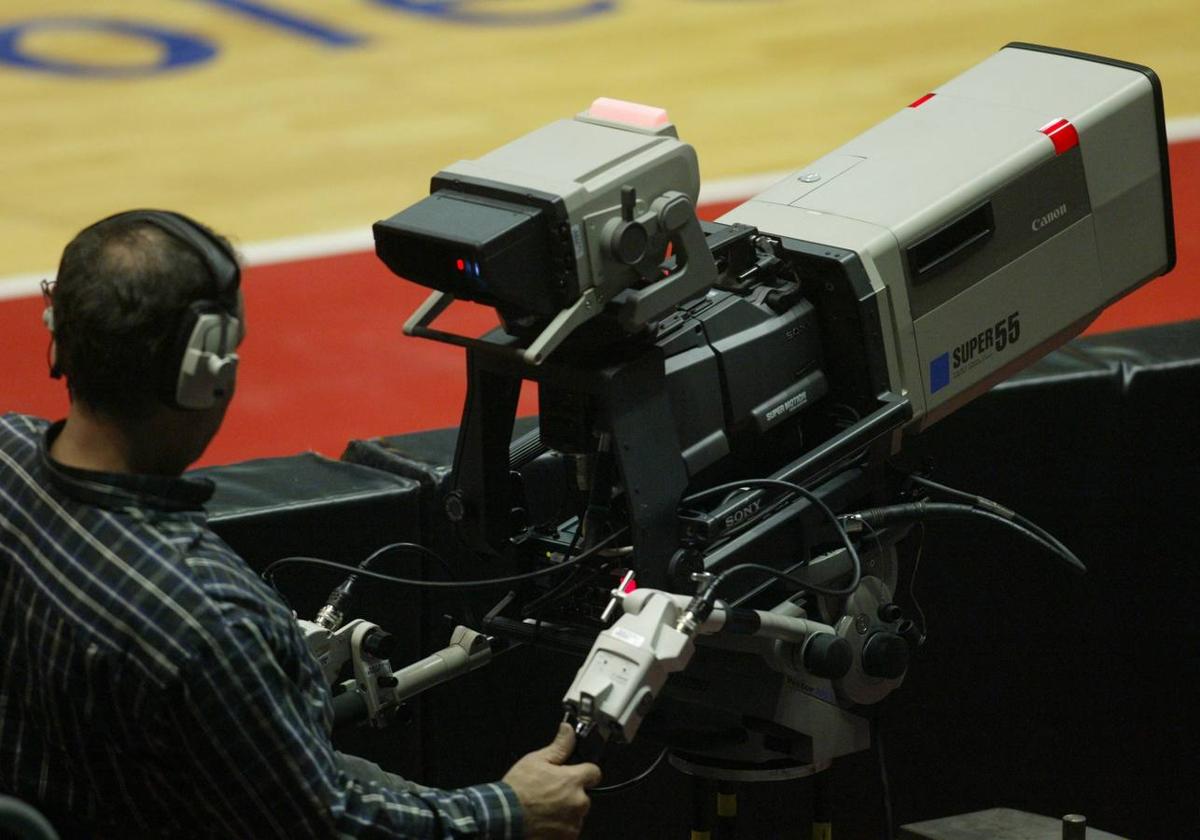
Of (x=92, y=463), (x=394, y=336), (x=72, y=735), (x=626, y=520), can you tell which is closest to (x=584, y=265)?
(x=626, y=520)

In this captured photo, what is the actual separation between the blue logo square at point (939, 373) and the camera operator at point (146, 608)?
84 centimetres

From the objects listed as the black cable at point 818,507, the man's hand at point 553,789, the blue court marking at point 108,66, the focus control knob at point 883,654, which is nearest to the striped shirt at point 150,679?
the man's hand at point 553,789

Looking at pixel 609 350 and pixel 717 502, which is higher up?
pixel 609 350

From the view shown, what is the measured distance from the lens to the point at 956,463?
116 inches

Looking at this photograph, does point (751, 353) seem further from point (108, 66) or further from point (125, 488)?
point (108, 66)

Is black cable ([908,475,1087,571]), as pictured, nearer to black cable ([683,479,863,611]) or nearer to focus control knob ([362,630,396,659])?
black cable ([683,479,863,611])

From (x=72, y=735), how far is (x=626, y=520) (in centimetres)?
63

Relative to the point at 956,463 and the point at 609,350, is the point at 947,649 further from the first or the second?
the point at 609,350

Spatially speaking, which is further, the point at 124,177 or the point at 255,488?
the point at 124,177

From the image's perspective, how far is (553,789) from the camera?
72.6 inches

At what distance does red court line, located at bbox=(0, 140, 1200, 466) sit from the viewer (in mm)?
3986

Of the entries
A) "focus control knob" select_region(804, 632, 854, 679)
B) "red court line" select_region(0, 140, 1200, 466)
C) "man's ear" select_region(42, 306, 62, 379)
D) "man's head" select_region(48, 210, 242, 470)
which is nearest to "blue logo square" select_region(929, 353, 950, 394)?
"focus control knob" select_region(804, 632, 854, 679)

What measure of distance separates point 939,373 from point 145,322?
0.96 meters

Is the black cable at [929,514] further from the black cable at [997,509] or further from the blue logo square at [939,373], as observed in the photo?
the blue logo square at [939,373]
